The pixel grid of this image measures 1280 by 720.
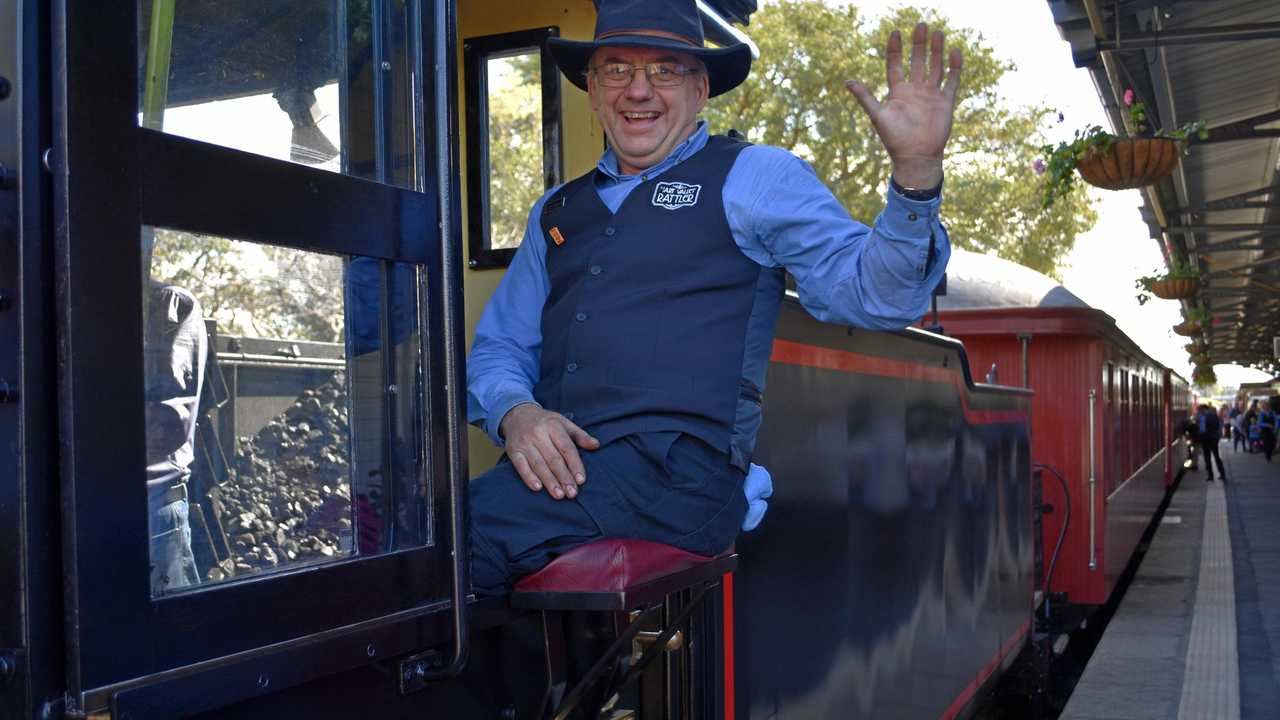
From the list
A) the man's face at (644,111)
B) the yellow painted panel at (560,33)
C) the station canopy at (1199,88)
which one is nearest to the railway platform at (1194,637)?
the station canopy at (1199,88)

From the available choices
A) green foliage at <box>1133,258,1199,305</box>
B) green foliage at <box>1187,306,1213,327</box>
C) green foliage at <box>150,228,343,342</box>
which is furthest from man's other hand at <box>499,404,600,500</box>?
green foliage at <box>1187,306,1213,327</box>

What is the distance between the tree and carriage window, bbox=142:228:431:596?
17.7 m

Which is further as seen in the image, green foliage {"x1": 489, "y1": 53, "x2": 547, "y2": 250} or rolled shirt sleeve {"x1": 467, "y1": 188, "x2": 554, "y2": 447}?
green foliage {"x1": 489, "y1": 53, "x2": 547, "y2": 250}

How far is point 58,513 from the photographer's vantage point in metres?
1.17

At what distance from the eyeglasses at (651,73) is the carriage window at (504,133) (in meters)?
0.67

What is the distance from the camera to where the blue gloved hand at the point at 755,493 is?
2.24m

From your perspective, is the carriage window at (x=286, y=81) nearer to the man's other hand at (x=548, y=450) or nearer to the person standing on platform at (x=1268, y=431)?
the man's other hand at (x=548, y=450)

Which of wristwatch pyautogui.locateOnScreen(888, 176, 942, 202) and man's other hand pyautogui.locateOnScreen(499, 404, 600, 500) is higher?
wristwatch pyautogui.locateOnScreen(888, 176, 942, 202)

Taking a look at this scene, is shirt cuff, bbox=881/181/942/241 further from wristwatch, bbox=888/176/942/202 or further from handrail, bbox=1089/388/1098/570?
handrail, bbox=1089/388/1098/570

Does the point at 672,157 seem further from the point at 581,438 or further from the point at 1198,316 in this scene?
the point at 1198,316

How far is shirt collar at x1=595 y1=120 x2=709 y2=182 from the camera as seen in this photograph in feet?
7.13

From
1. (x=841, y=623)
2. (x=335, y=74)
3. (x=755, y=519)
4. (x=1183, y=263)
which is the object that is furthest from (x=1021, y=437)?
(x=1183, y=263)

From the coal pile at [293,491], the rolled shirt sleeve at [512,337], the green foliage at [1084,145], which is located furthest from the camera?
the green foliage at [1084,145]

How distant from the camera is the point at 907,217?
72.7 inches
